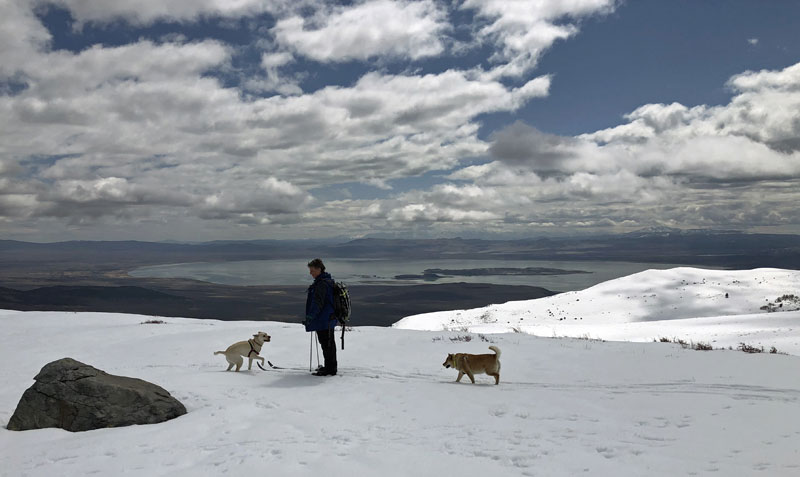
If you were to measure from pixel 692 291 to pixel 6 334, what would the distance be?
53282mm

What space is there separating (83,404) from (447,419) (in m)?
5.19

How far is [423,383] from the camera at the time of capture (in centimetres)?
871

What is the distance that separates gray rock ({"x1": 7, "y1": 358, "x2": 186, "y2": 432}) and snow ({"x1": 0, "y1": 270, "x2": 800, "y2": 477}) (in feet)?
0.70

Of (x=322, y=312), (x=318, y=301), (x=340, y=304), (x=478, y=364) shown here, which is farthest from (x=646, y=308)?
(x=318, y=301)

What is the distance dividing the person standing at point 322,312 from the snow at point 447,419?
1.76 ft

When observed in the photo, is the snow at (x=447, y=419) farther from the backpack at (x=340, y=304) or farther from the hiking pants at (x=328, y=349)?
the backpack at (x=340, y=304)

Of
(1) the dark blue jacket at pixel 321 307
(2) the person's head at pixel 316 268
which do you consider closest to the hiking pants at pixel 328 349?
(1) the dark blue jacket at pixel 321 307

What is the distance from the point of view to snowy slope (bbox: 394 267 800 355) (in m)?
27.7

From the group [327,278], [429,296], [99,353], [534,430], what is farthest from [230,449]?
[429,296]

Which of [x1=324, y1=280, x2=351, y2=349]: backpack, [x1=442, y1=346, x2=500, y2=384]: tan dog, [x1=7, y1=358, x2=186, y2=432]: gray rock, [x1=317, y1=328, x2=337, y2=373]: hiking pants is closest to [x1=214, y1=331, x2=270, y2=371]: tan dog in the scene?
[x1=317, y1=328, x2=337, y2=373]: hiking pants

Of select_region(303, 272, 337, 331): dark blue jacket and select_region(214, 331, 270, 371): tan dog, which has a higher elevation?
select_region(303, 272, 337, 331): dark blue jacket

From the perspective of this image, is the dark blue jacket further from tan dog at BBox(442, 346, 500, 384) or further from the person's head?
tan dog at BBox(442, 346, 500, 384)

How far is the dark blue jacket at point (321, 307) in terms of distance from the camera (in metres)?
9.12

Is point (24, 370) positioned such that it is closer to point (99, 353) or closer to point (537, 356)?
point (99, 353)
